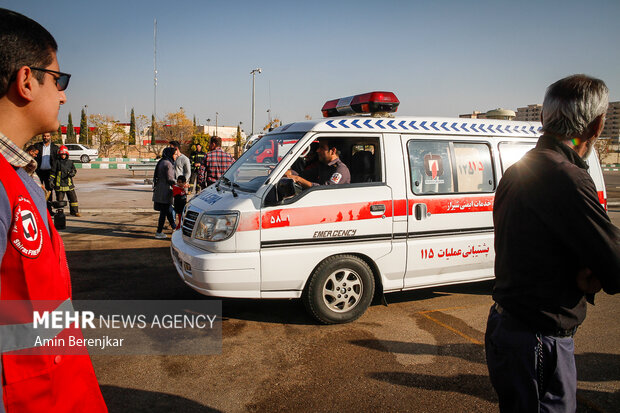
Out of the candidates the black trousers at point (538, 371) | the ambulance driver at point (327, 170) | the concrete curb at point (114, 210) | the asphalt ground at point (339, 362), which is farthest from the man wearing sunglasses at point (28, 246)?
the concrete curb at point (114, 210)

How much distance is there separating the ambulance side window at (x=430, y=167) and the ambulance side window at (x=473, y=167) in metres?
0.13

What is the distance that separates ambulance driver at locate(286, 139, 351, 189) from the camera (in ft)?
15.2

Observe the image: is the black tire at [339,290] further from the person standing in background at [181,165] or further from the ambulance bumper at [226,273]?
the person standing in background at [181,165]

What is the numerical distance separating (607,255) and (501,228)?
0.41 metres

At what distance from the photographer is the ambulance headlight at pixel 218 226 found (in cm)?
409

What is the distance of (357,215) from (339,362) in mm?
1454

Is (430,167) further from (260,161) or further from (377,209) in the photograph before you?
(260,161)

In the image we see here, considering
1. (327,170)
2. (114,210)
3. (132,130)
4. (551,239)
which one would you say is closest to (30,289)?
(551,239)

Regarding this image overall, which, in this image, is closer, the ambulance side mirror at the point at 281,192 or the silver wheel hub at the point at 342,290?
the ambulance side mirror at the point at 281,192

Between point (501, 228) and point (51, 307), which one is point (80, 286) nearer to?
point (51, 307)


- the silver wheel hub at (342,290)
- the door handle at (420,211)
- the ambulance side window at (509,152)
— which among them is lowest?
the silver wheel hub at (342,290)

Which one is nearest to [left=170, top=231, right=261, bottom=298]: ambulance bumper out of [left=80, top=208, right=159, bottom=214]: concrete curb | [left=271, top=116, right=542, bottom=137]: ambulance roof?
[left=271, top=116, right=542, bottom=137]: ambulance roof

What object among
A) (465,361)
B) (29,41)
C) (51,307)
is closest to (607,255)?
(51,307)

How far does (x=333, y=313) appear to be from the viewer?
4.41 m
